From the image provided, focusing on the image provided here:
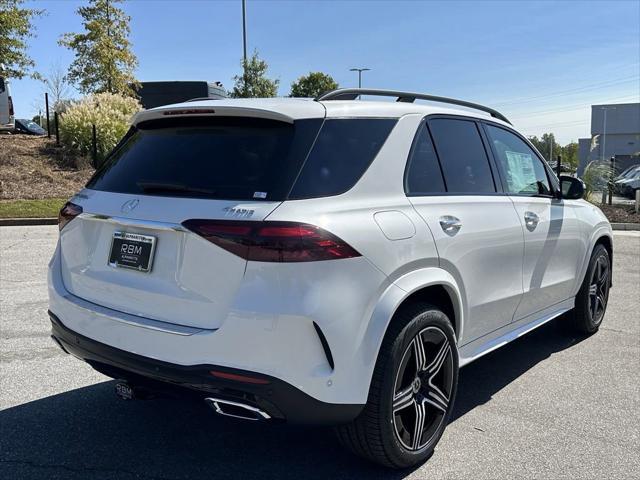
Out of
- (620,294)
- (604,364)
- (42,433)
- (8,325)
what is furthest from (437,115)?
(620,294)

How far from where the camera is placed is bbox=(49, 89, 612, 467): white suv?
7.98 feet

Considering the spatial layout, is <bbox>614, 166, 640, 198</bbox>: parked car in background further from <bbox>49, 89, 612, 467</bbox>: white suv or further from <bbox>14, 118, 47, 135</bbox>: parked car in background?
<bbox>14, 118, 47, 135</bbox>: parked car in background

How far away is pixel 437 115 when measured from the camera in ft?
11.4

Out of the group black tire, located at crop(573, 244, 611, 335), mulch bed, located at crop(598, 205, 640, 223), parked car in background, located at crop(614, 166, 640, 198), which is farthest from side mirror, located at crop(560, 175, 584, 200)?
parked car in background, located at crop(614, 166, 640, 198)

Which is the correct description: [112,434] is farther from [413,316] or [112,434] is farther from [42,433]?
[413,316]

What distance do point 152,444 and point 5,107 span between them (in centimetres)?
2259

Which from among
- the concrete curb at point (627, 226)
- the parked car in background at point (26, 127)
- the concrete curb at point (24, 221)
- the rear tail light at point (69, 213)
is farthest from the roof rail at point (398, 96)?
the parked car in background at point (26, 127)

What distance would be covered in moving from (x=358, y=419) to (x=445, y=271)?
890mm

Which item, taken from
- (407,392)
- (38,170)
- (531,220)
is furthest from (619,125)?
(407,392)

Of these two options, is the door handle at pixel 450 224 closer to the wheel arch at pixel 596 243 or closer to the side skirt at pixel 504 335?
the side skirt at pixel 504 335

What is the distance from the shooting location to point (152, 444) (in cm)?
322

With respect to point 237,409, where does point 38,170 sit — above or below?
above

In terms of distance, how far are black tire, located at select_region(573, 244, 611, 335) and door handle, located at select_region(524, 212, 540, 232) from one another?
1.30 metres

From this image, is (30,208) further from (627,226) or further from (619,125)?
(619,125)
